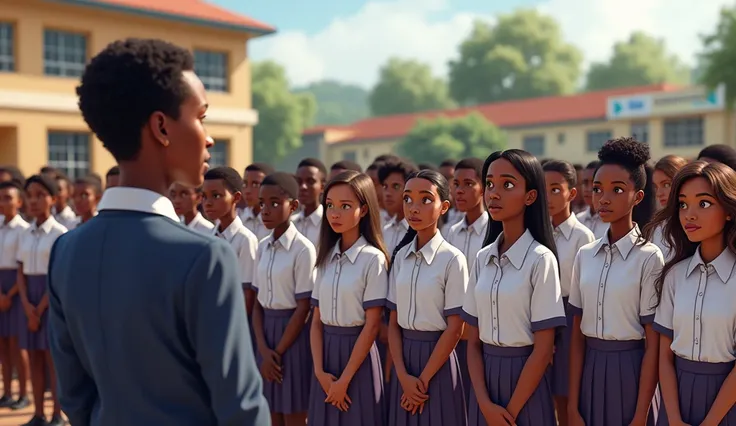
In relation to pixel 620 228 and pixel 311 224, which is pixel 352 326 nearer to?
pixel 620 228

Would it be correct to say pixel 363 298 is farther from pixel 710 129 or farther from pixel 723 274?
pixel 710 129

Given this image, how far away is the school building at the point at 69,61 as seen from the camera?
699 inches

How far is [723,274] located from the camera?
3.08 meters

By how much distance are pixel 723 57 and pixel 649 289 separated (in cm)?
2454

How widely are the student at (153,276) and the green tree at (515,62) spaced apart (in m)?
58.9

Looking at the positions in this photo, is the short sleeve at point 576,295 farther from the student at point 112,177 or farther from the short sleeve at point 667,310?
the student at point 112,177

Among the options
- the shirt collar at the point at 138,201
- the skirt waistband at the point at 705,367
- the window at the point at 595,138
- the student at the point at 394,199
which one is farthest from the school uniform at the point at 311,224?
the window at the point at 595,138

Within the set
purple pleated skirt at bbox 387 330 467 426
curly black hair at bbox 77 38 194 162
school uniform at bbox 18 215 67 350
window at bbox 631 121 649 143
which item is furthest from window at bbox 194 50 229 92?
curly black hair at bbox 77 38 194 162

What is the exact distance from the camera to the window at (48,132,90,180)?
18547mm

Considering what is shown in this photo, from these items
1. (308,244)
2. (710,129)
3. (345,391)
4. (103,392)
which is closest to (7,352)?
(308,244)

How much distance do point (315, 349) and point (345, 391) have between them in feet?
1.02

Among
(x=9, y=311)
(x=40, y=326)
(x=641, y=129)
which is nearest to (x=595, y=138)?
(x=641, y=129)

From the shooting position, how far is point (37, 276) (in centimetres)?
639

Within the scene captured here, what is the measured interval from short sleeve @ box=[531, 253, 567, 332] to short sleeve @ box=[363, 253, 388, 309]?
3.17 ft
